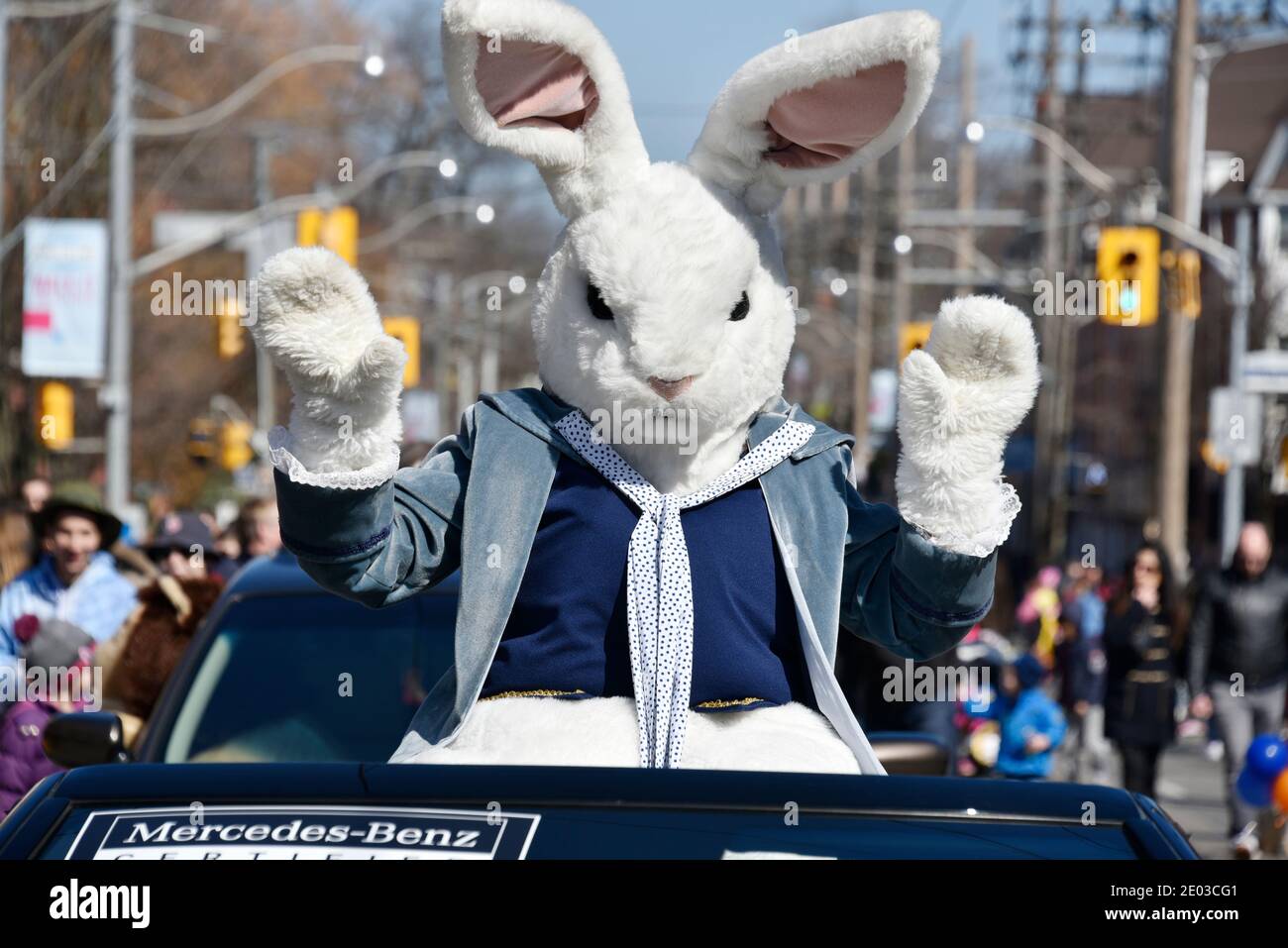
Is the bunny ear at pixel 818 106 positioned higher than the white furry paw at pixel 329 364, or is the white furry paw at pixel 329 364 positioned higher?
the bunny ear at pixel 818 106

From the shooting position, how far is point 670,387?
343 cm

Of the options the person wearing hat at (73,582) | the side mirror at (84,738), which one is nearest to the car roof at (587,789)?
the side mirror at (84,738)

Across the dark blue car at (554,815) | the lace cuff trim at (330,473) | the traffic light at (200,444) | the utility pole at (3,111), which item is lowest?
the traffic light at (200,444)

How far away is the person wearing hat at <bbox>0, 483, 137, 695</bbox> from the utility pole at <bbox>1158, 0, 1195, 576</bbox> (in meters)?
14.3

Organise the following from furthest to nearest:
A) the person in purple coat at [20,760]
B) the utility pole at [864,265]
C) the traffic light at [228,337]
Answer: the utility pole at [864,265]
the traffic light at [228,337]
the person in purple coat at [20,760]

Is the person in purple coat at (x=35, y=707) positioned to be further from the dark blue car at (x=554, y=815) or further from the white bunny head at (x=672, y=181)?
the dark blue car at (x=554, y=815)

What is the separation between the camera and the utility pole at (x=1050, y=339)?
109ft

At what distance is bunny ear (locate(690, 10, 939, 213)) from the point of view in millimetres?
Answer: 3426

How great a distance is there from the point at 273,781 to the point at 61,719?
2287mm

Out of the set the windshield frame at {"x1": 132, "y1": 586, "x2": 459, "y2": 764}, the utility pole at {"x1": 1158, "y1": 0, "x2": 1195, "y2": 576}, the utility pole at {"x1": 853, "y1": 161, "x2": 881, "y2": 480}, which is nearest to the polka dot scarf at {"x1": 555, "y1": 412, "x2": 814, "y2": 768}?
the windshield frame at {"x1": 132, "y1": 586, "x2": 459, "y2": 764}

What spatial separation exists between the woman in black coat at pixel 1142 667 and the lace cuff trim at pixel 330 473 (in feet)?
28.7

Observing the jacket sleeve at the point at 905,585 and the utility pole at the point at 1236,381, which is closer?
the jacket sleeve at the point at 905,585

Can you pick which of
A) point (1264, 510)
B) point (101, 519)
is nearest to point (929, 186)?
point (1264, 510)

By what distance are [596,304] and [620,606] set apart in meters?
0.55
